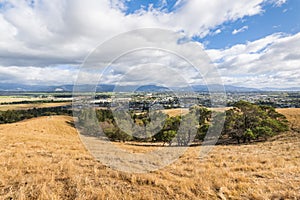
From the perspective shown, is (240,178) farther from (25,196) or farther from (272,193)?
(25,196)

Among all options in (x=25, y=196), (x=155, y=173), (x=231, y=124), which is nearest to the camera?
(x=25, y=196)

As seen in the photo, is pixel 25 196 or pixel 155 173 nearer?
pixel 25 196

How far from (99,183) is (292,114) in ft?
216

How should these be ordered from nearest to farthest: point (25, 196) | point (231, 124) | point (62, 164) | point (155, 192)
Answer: point (25, 196), point (155, 192), point (62, 164), point (231, 124)

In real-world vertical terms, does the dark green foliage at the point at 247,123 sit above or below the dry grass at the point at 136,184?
below

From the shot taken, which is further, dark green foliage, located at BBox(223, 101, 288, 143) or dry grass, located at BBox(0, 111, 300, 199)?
dark green foliage, located at BBox(223, 101, 288, 143)

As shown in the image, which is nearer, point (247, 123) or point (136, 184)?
point (136, 184)

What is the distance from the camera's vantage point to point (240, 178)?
8523 millimetres

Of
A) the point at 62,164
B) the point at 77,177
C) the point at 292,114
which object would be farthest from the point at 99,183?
the point at 292,114

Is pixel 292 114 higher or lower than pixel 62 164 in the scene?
lower

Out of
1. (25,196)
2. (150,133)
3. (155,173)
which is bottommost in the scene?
(150,133)

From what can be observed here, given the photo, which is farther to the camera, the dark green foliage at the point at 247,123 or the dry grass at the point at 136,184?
the dark green foliage at the point at 247,123

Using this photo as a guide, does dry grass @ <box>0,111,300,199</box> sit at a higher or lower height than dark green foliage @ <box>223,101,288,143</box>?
higher

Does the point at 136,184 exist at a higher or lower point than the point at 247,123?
higher
